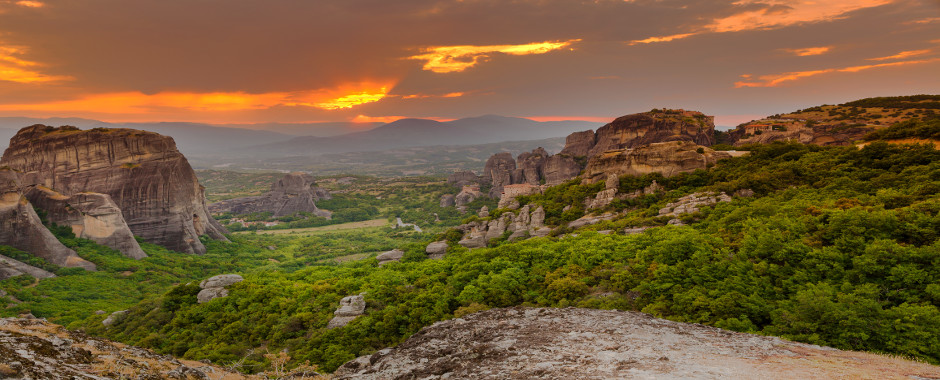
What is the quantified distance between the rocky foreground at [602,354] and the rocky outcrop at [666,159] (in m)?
25.6

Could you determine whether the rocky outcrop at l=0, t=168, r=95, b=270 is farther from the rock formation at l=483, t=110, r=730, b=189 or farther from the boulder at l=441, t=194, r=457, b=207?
the boulder at l=441, t=194, r=457, b=207

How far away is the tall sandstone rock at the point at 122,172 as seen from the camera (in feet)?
177

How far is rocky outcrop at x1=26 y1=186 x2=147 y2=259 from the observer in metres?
47.2

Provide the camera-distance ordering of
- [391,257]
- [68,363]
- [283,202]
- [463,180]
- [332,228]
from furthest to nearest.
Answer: [463,180]
[283,202]
[332,228]
[391,257]
[68,363]

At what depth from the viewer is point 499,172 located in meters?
104

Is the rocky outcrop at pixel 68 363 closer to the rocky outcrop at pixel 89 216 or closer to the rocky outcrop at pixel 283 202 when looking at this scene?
the rocky outcrop at pixel 89 216

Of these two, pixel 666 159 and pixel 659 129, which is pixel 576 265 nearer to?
pixel 666 159

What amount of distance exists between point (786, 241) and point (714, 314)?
17.7 feet

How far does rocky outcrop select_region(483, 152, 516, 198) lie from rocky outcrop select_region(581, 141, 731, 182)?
60.5 metres

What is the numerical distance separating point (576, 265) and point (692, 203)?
13245mm

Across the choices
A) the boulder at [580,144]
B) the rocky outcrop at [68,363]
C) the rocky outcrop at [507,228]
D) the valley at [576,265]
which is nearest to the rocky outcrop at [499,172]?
the boulder at [580,144]

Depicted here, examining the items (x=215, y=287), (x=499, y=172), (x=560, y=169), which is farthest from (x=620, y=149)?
(x=499, y=172)

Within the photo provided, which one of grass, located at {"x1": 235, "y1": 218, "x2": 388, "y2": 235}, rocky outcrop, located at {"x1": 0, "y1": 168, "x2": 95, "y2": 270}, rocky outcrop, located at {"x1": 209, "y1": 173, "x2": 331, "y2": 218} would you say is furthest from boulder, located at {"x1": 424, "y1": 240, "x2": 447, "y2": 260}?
rocky outcrop, located at {"x1": 209, "y1": 173, "x2": 331, "y2": 218}

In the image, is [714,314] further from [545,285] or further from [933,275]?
[545,285]
